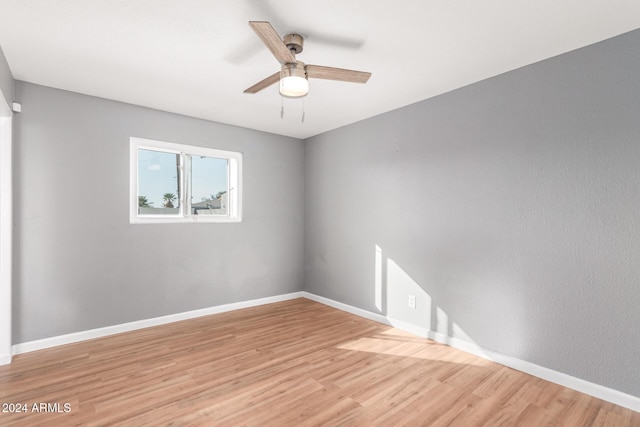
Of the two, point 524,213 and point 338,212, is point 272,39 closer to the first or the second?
point 524,213

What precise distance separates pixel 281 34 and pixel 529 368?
124 inches

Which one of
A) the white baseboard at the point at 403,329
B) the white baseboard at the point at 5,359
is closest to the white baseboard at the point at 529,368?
the white baseboard at the point at 403,329

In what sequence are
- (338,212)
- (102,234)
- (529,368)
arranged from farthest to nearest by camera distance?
1. (338,212)
2. (102,234)
3. (529,368)

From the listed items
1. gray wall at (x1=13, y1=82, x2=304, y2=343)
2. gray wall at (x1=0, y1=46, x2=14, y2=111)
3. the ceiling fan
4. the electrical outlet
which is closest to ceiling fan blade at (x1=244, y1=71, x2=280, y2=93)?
the ceiling fan

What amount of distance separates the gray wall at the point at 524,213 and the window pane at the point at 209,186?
1934 millimetres

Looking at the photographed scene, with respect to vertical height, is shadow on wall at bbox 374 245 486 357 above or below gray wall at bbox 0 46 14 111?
below

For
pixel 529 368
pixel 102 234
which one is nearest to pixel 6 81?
pixel 102 234

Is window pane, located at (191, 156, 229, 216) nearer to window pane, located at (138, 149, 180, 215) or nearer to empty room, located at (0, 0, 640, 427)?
empty room, located at (0, 0, 640, 427)

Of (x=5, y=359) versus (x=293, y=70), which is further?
(x=5, y=359)

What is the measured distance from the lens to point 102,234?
323cm

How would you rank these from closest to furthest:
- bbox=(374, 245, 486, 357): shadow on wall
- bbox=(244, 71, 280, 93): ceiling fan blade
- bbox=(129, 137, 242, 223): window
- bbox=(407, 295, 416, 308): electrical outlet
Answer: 1. bbox=(244, 71, 280, 93): ceiling fan blade
2. bbox=(374, 245, 486, 357): shadow on wall
3. bbox=(407, 295, 416, 308): electrical outlet
4. bbox=(129, 137, 242, 223): window

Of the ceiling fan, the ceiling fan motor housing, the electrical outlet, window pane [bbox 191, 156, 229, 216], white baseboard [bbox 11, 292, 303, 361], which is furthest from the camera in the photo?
window pane [bbox 191, 156, 229, 216]

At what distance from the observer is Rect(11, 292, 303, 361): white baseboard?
2.85 m

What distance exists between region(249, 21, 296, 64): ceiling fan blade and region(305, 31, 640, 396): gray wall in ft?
6.08
